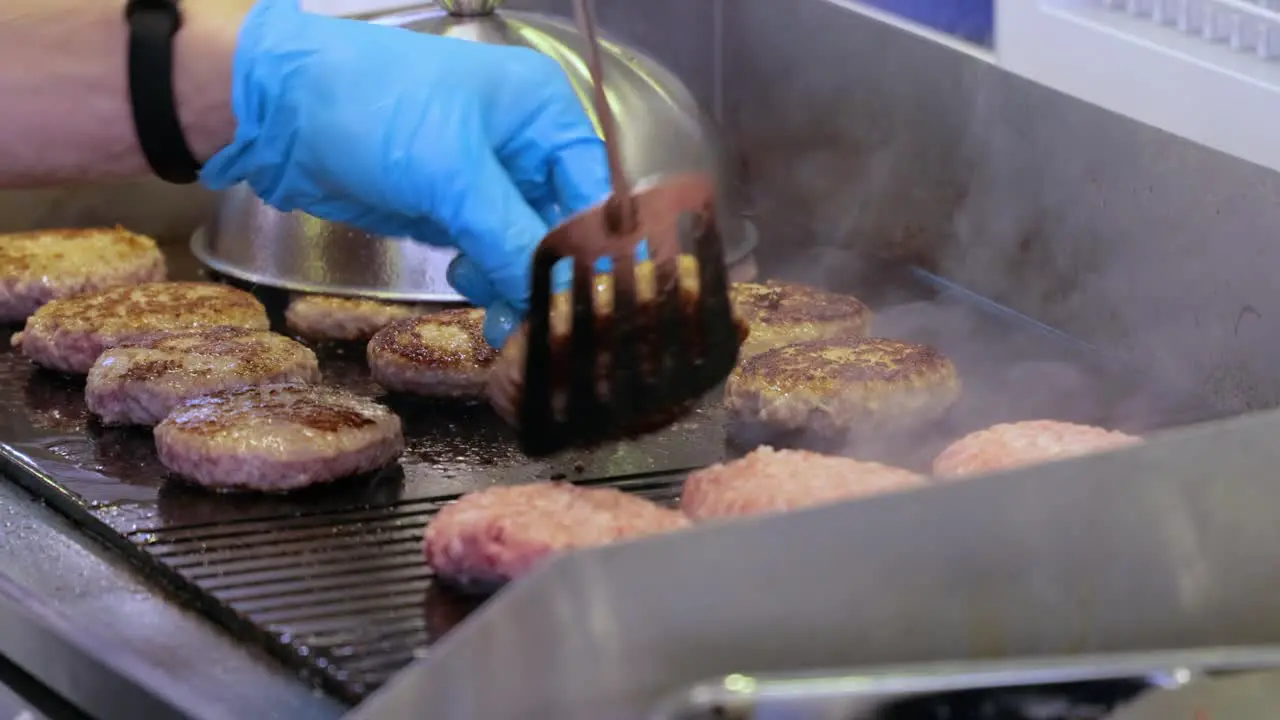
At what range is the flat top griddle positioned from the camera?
5.87 ft

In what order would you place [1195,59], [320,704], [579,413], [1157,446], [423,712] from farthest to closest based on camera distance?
[1195,59] < [579,413] < [320,704] < [1157,446] < [423,712]

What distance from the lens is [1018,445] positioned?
6.58ft

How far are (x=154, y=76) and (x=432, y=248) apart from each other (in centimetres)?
61

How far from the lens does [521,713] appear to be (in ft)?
4.09

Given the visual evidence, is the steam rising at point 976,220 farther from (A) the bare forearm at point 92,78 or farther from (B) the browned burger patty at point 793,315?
(A) the bare forearm at point 92,78

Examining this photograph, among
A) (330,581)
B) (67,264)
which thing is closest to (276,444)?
(330,581)

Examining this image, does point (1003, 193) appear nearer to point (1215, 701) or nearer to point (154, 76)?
point (154, 76)

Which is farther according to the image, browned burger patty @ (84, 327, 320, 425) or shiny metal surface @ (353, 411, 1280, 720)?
browned burger patty @ (84, 327, 320, 425)

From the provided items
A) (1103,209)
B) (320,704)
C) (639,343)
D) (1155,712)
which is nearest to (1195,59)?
(1103,209)

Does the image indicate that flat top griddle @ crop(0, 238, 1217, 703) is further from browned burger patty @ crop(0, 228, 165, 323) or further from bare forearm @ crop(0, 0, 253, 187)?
bare forearm @ crop(0, 0, 253, 187)

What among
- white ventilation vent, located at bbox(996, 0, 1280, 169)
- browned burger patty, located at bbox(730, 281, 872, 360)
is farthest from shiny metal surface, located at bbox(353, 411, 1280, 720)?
browned burger patty, located at bbox(730, 281, 872, 360)

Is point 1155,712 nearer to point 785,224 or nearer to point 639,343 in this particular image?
point 639,343

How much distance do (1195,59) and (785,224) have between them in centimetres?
125

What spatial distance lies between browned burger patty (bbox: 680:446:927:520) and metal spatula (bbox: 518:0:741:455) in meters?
0.10
